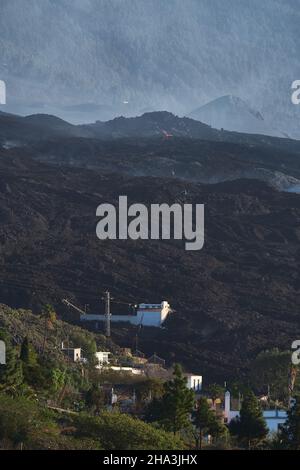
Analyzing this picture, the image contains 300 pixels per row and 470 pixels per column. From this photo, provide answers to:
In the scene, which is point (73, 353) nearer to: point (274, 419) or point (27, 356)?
point (274, 419)

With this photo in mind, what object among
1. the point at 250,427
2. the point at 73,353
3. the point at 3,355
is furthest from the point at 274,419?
the point at 73,353

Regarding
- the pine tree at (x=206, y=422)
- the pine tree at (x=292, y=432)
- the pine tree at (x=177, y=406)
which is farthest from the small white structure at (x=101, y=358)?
the pine tree at (x=292, y=432)

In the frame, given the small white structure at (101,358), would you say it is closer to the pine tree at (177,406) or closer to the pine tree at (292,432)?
the pine tree at (177,406)

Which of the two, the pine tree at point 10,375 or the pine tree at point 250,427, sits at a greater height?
the pine tree at point 10,375

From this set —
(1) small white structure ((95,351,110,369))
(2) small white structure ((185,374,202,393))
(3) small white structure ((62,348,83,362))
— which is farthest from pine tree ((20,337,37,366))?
(2) small white structure ((185,374,202,393))

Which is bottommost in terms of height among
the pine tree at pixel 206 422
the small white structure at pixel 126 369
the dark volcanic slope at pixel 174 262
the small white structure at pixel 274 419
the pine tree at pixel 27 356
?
the small white structure at pixel 274 419

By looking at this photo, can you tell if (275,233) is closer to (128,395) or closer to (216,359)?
(216,359)

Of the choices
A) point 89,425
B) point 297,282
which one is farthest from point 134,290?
point 89,425

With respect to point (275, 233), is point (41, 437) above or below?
below
